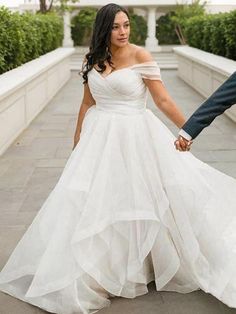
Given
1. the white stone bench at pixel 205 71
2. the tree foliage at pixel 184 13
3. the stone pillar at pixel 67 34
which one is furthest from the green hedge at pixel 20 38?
the tree foliage at pixel 184 13

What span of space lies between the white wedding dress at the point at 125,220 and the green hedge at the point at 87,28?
803 inches

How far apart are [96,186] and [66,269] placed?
1.66 ft

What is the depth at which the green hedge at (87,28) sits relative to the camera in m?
23.4

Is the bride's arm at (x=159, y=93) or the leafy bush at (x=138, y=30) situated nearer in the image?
the bride's arm at (x=159, y=93)

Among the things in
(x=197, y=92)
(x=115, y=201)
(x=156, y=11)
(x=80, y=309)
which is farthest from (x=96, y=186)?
(x=156, y=11)

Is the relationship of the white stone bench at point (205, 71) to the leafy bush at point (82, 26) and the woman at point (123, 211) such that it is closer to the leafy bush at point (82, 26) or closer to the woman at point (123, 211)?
the woman at point (123, 211)

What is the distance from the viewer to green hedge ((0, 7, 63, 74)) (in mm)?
8906

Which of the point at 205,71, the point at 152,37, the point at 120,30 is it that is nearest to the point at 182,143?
the point at 120,30

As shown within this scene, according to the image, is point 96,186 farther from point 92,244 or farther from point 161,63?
point 161,63

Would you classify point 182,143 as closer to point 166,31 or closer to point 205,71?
point 205,71

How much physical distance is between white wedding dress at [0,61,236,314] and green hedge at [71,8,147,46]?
20396 millimetres

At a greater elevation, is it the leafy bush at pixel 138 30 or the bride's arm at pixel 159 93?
the bride's arm at pixel 159 93

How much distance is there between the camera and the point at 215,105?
9.23 feet

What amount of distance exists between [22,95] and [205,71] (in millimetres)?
4528
